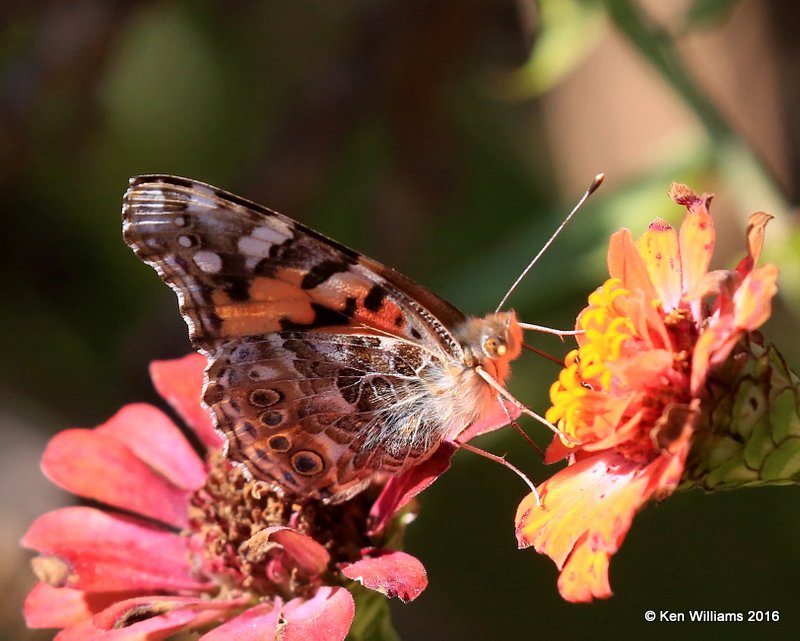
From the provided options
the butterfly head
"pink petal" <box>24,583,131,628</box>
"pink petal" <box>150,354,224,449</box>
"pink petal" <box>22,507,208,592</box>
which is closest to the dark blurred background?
the butterfly head

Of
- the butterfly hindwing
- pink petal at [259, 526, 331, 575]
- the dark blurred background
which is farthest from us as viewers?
the dark blurred background

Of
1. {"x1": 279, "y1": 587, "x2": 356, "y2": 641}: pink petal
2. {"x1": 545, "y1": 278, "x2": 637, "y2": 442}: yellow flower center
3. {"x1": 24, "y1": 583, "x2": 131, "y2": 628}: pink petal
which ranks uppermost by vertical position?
{"x1": 545, "y1": 278, "x2": 637, "y2": 442}: yellow flower center

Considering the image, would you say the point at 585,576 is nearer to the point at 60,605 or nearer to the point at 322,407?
the point at 322,407

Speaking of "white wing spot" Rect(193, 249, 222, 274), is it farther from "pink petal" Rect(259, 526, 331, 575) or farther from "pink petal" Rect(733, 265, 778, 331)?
"pink petal" Rect(733, 265, 778, 331)

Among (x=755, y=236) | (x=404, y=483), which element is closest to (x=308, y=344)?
(x=404, y=483)

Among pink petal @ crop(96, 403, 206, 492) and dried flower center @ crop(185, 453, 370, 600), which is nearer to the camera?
dried flower center @ crop(185, 453, 370, 600)

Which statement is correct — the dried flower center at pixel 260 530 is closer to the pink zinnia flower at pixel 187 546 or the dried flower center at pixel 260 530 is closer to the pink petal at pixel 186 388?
the pink zinnia flower at pixel 187 546

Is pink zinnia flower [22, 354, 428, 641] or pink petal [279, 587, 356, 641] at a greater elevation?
pink zinnia flower [22, 354, 428, 641]

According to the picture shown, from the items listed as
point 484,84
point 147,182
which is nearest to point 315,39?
point 484,84

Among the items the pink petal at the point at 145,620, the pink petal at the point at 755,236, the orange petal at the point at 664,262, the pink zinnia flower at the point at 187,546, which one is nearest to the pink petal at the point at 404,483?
the pink zinnia flower at the point at 187,546
